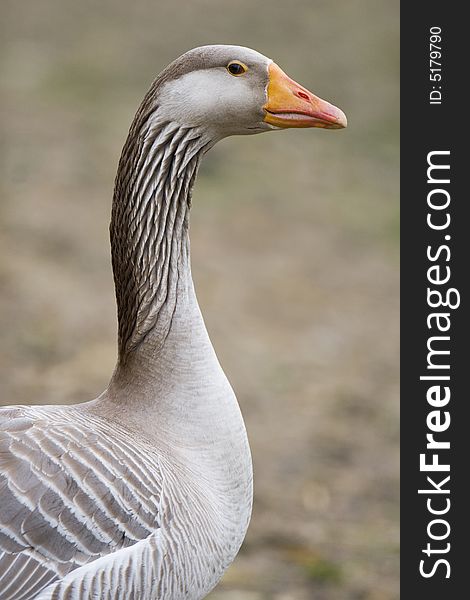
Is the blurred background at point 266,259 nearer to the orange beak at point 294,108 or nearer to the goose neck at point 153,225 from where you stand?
the goose neck at point 153,225

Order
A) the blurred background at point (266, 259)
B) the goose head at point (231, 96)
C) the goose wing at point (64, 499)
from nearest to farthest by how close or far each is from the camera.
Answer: the goose wing at point (64, 499)
the goose head at point (231, 96)
the blurred background at point (266, 259)

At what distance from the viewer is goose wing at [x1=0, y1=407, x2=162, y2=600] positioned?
328 cm

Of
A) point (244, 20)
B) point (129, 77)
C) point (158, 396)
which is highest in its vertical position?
point (244, 20)

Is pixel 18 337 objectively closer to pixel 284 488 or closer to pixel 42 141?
pixel 284 488

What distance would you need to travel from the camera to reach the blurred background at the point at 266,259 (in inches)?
241

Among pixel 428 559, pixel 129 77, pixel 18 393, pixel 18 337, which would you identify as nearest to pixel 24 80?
pixel 129 77

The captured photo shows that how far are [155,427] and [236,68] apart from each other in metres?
1.28

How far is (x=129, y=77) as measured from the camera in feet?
43.7

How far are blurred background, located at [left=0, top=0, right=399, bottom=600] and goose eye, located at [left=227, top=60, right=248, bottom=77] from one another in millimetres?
2780

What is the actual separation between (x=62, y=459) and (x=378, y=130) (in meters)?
9.47

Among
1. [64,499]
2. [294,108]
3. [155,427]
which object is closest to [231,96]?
[294,108]

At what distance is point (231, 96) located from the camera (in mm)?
3637

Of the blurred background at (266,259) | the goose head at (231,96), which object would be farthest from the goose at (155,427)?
the blurred background at (266,259)

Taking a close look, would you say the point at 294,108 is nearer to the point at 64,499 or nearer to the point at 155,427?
the point at 155,427
